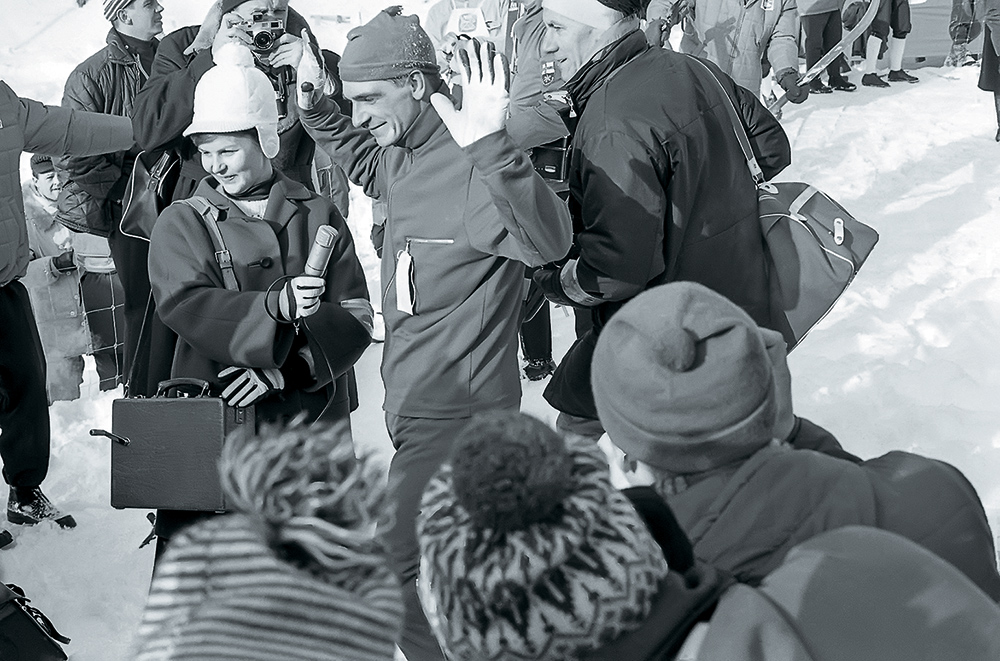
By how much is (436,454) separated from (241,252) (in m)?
0.75

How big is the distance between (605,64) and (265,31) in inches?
71.4

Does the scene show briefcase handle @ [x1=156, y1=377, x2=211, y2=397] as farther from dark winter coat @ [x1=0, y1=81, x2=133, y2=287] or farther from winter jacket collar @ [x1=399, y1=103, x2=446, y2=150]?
dark winter coat @ [x1=0, y1=81, x2=133, y2=287]

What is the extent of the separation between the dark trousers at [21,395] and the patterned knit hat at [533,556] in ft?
10.1

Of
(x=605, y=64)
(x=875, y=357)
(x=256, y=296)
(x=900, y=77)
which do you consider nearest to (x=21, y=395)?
(x=256, y=296)

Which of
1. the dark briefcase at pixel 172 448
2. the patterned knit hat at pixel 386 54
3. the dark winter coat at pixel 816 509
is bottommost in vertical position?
the dark briefcase at pixel 172 448

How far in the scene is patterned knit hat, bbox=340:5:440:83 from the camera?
2.81 meters

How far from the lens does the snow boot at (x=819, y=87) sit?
472 inches

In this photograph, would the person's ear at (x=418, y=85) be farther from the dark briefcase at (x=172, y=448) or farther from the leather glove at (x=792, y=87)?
the leather glove at (x=792, y=87)

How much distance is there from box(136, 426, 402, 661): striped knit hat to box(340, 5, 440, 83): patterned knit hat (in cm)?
168

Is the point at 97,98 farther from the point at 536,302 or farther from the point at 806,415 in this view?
the point at 806,415

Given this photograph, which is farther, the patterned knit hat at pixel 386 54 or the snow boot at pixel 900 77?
the snow boot at pixel 900 77

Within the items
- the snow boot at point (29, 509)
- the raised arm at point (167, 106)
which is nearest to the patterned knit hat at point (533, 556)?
the raised arm at point (167, 106)

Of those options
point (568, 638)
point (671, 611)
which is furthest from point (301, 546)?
point (671, 611)

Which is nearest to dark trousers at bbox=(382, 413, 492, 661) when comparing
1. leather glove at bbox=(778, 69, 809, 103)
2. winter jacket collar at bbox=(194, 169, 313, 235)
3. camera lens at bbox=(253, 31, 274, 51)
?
winter jacket collar at bbox=(194, 169, 313, 235)
